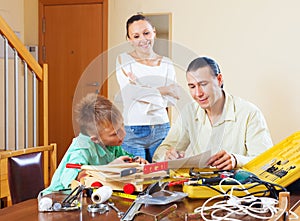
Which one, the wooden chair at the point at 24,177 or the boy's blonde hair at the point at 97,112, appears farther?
the wooden chair at the point at 24,177

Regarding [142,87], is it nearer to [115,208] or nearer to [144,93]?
[144,93]

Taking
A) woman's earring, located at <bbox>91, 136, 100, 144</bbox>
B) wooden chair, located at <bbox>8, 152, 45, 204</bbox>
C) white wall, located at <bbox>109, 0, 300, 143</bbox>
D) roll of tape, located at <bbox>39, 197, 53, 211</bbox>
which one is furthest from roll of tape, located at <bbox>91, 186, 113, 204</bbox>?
white wall, located at <bbox>109, 0, 300, 143</bbox>

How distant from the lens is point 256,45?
14.1 ft

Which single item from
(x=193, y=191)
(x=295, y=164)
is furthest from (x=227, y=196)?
(x=295, y=164)

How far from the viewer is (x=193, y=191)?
1.46 meters

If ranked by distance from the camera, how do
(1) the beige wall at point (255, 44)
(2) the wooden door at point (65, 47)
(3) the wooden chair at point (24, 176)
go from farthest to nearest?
(2) the wooden door at point (65, 47), (1) the beige wall at point (255, 44), (3) the wooden chair at point (24, 176)

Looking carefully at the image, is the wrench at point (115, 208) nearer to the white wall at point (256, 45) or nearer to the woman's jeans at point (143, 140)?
the woman's jeans at point (143, 140)

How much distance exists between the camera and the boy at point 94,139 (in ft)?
5.02

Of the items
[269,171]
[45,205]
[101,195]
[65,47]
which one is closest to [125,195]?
[101,195]

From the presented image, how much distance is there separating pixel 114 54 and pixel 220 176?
52 centimetres

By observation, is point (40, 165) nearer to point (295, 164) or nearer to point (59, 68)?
point (295, 164)

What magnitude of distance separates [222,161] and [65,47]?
402 centimetres

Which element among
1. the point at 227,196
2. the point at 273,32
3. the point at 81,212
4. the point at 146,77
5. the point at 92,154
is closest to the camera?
the point at 81,212

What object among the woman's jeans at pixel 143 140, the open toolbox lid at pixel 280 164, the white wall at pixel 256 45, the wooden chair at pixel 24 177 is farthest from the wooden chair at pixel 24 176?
the white wall at pixel 256 45
